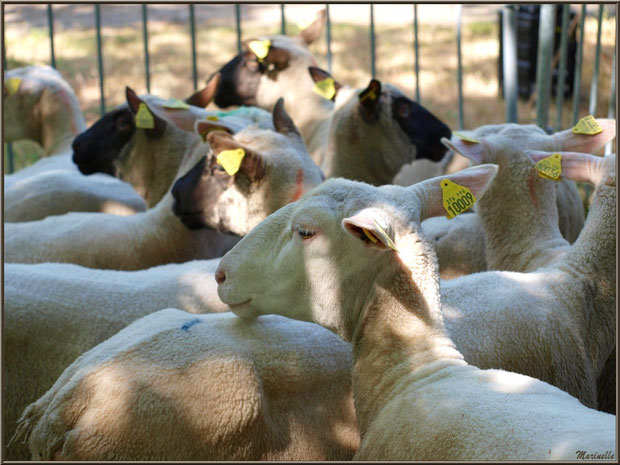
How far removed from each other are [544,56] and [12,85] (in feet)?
12.2

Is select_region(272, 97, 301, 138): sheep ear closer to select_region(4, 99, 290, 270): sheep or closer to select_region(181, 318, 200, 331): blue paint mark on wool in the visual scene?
select_region(4, 99, 290, 270): sheep

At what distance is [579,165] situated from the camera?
3.23 m

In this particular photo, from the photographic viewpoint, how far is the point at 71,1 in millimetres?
4312

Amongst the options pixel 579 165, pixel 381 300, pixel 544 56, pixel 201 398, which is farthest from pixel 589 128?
pixel 201 398

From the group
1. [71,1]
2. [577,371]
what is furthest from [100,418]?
[71,1]

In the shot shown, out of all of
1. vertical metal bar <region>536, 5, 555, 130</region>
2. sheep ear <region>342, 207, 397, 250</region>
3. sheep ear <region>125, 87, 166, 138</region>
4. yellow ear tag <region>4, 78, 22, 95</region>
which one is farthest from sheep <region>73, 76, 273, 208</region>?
sheep ear <region>342, 207, 397, 250</region>

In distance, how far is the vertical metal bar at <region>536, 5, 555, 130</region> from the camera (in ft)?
17.4

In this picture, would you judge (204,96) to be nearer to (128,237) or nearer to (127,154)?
(127,154)

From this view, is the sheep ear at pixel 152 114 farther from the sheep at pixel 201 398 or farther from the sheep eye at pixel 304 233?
the sheep eye at pixel 304 233

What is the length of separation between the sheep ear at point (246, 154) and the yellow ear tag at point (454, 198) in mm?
1321

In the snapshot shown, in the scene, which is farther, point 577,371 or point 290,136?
point 290,136

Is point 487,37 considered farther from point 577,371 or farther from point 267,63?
point 577,371

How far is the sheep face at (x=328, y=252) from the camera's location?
2.31 metres

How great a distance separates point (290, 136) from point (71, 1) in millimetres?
1456
